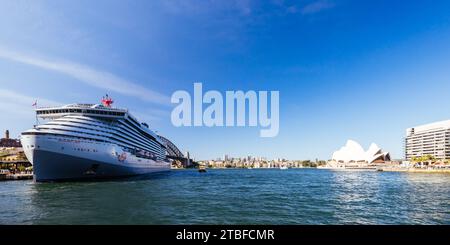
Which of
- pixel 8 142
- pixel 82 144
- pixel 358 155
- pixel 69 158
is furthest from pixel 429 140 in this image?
pixel 8 142

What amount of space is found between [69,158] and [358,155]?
132763 millimetres

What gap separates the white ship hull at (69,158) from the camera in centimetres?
3119

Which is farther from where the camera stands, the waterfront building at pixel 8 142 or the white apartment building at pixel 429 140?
the white apartment building at pixel 429 140

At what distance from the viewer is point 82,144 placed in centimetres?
3356

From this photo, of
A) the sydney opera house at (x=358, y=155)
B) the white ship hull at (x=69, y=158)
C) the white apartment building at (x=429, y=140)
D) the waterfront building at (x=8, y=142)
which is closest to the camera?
the white ship hull at (x=69, y=158)

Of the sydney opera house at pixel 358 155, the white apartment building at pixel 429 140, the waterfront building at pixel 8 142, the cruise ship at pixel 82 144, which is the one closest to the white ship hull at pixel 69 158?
the cruise ship at pixel 82 144

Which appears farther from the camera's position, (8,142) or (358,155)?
(358,155)

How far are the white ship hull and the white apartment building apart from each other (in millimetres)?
108623

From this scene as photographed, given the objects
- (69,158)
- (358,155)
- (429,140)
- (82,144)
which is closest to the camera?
(69,158)

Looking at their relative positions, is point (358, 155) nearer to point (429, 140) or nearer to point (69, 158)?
point (429, 140)

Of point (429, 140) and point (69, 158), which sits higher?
point (429, 140)

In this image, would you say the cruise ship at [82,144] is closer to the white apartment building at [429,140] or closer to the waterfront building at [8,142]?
the waterfront building at [8,142]
